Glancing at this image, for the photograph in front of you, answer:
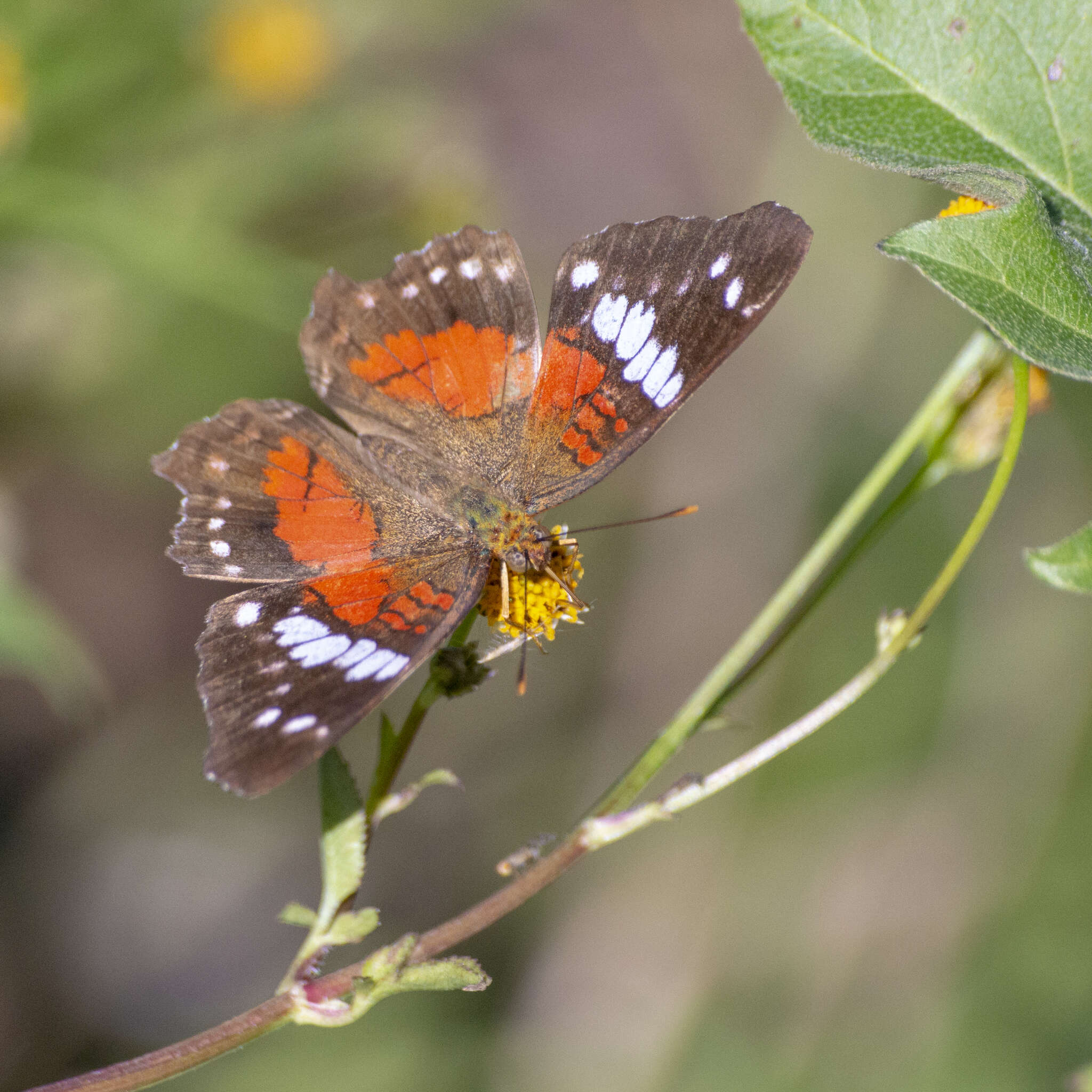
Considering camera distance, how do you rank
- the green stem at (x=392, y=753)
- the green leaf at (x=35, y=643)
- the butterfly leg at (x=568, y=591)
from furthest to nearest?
the green leaf at (x=35, y=643)
the butterfly leg at (x=568, y=591)
the green stem at (x=392, y=753)

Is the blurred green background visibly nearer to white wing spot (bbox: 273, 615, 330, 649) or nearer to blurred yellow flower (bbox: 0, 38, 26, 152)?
blurred yellow flower (bbox: 0, 38, 26, 152)

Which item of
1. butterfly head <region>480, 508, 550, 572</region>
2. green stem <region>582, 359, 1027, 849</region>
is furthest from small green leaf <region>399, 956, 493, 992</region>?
butterfly head <region>480, 508, 550, 572</region>

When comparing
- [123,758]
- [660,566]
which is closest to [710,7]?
[660,566]

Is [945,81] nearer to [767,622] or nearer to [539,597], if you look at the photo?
[767,622]

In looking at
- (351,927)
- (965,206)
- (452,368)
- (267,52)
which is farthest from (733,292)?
(267,52)

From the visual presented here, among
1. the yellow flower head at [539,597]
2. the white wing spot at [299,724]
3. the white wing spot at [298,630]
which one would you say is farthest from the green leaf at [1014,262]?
the white wing spot at [298,630]

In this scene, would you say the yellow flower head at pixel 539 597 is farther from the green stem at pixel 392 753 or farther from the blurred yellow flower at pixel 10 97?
the blurred yellow flower at pixel 10 97

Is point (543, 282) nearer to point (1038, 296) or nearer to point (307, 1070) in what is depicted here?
point (307, 1070)
